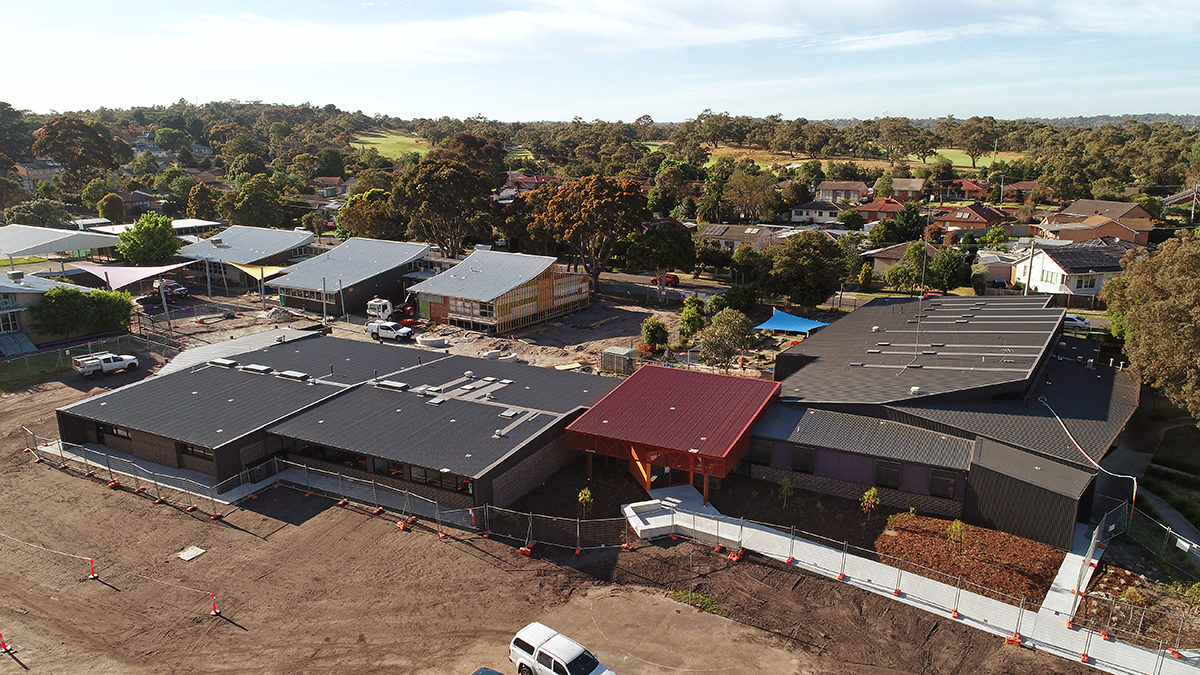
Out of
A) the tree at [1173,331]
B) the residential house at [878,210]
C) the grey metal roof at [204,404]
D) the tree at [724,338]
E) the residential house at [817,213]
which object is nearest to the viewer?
the tree at [1173,331]

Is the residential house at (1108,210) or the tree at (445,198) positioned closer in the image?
the tree at (445,198)

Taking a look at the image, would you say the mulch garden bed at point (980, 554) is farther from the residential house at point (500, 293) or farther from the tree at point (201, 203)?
the tree at point (201, 203)

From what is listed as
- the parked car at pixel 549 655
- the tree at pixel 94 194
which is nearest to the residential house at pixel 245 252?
the tree at pixel 94 194

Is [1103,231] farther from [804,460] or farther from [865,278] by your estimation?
[804,460]

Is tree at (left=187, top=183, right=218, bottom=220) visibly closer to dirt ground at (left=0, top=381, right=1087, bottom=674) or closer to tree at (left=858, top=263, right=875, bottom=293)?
dirt ground at (left=0, top=381, right=1087, bottom=674)

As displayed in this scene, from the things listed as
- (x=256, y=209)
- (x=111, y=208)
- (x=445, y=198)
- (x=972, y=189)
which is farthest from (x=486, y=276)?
(x=972, y=189)

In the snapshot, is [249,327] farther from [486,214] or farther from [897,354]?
[897,354]
